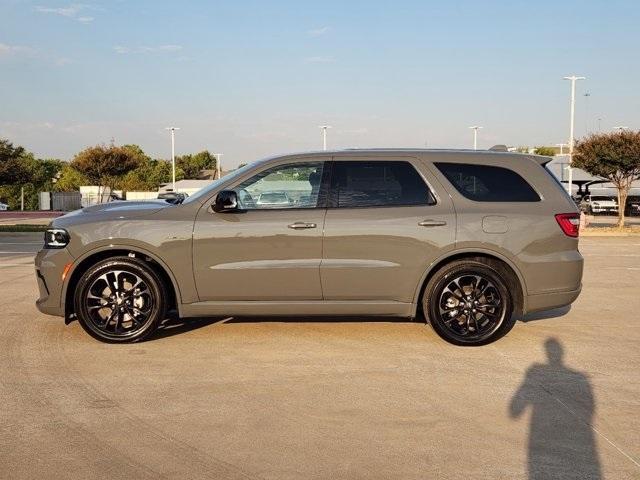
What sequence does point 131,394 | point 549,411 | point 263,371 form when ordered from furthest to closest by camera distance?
point 263,371 → point 131,394 → point 549,411

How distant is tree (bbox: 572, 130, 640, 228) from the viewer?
75.7 feet

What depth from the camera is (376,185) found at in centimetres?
619

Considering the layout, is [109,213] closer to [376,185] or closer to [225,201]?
[225,201]

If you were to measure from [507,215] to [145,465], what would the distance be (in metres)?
3.97

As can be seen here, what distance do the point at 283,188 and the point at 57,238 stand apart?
6.98 ft

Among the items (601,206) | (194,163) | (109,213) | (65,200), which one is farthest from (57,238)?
(194,163)

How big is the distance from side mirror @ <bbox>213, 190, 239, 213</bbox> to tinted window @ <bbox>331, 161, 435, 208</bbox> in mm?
912

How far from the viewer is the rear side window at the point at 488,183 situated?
20.2 ft

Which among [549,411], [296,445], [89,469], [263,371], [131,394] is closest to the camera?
[89,469]

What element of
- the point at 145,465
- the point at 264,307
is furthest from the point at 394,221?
the point at 145,465

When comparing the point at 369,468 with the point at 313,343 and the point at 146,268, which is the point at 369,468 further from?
the point at 146,268

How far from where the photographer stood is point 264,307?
603 centimetres

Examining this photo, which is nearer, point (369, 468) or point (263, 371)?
point (369, 468)

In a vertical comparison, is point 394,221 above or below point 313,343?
above
